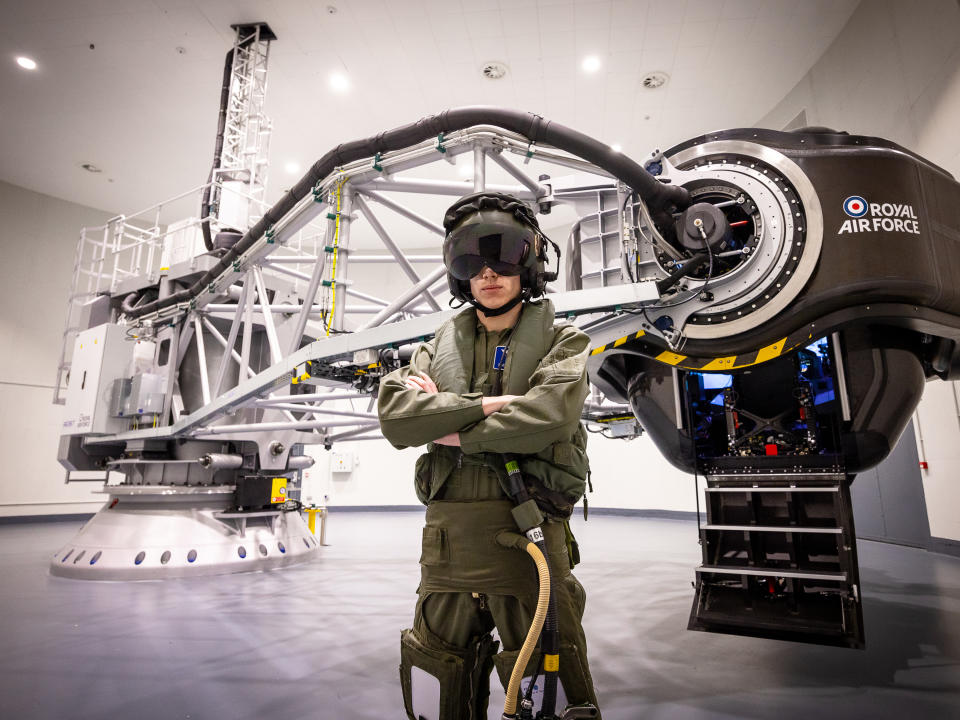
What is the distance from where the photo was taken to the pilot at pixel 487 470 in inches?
84.0

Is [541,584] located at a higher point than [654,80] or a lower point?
lower

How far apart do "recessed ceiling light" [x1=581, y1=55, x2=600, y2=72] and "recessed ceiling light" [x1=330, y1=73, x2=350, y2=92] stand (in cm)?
513

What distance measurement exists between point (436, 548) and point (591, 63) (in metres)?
11.5

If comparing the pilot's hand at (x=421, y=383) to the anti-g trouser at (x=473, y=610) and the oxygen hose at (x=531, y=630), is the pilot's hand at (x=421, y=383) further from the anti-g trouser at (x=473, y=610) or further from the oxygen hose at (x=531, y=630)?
the oxygen hose at (x=531, y=630)

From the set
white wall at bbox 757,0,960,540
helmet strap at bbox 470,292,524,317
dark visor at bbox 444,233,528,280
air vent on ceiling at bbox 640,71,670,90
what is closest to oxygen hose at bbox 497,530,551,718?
helmet strap at bbox 470,292,524,317

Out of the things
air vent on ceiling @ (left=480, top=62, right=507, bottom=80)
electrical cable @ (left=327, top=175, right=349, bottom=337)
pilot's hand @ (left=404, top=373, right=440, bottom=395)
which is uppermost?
air vent on ceiling @ (left=480, top=62, right=507, bottom=80)

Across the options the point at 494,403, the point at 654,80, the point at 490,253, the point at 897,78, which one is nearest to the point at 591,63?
the point at 654,80

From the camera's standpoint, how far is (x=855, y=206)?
3.87 metres

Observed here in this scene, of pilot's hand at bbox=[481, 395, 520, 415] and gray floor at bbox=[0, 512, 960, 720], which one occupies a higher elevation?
pilot's hand at bbox=[481, 395, 520, 415]

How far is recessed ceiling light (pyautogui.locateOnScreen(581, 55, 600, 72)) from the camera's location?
10.9m

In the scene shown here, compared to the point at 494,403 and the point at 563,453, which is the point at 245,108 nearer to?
the point at 494,403

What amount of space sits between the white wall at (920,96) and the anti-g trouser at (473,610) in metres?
8.15

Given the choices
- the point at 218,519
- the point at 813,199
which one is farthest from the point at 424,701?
the point at 218,519

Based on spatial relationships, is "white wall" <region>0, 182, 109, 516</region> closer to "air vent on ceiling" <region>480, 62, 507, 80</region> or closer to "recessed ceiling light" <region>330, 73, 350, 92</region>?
"recessed ceiling light" <region>330, 73, 350, 92</region>
